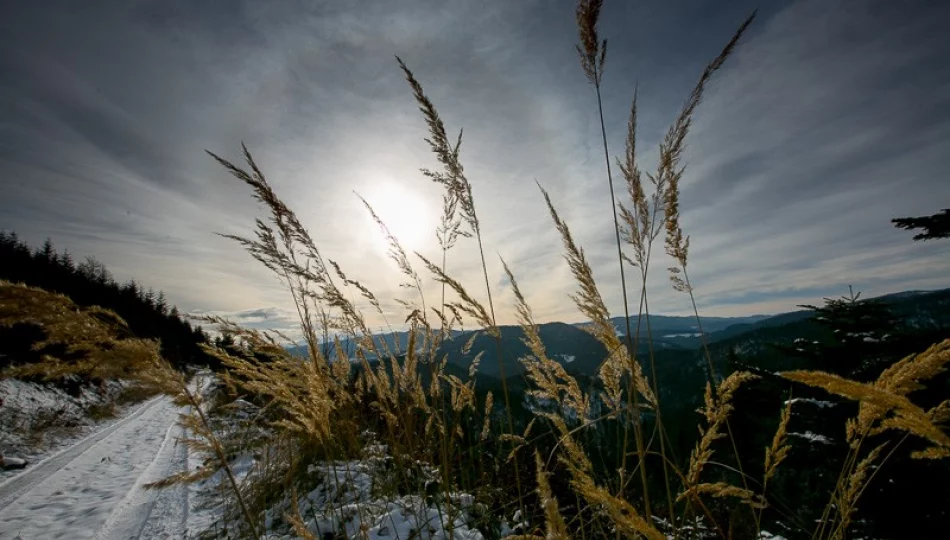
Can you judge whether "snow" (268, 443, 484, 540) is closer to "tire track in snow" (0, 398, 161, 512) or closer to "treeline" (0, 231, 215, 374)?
"tire track in snow" (0, 398, 161, 512)

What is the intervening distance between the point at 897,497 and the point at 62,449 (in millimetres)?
20784

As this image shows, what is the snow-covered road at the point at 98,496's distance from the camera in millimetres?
5098

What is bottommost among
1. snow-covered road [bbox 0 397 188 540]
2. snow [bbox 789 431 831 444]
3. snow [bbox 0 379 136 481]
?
snow [bbox 789 431 831 444]

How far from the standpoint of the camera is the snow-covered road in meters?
5.10

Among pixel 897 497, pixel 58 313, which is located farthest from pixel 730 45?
pixel 897 497

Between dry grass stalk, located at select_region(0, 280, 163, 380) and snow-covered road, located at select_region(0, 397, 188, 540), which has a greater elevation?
dry grass stalk, located at select_region(0, 280, 163, 380)

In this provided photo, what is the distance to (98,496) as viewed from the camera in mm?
6457

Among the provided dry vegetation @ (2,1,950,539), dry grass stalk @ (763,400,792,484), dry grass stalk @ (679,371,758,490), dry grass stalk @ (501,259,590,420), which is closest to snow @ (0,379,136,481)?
dry vegetation @ (2,1,950,539)

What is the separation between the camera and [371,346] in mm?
3168

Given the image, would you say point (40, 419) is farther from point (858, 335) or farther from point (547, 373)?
point (858, 335)

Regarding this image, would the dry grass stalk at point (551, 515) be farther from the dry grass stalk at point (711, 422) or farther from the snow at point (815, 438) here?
the snow at point (815, 438)

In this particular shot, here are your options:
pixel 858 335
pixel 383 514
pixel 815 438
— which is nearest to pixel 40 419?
pixel 383 514

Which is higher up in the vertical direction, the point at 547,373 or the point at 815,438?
the point at 547,373

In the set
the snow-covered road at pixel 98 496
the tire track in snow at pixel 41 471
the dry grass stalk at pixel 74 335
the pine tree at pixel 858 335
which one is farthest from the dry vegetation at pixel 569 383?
the pine tree at pixel 858 335
